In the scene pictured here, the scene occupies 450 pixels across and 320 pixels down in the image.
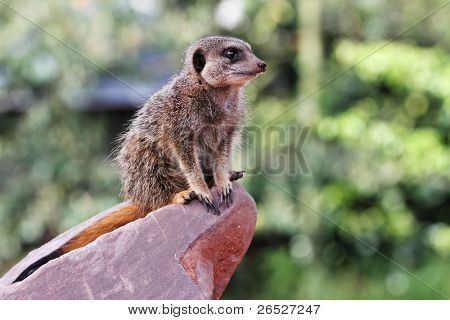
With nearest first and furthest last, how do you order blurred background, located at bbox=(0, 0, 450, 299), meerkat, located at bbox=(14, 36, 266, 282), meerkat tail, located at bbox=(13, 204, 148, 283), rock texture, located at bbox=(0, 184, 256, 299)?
rock texture, located at bbox=(0, 184, 256, 299) → meerkat tail, located at bbox=(13, 204, 148, 283) → meerkat, located at bbox=(14, 36, 266, 282) → blurred background, located at bbox=(0, 0, 450, 299)

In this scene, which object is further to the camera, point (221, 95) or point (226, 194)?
point (221, 95)

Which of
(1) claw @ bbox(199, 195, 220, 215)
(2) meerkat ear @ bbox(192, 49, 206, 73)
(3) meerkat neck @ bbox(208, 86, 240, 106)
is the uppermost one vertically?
(2) meerkat ear @ bbox(192, 49, 206, 73)

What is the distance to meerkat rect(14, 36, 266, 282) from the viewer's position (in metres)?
3.04

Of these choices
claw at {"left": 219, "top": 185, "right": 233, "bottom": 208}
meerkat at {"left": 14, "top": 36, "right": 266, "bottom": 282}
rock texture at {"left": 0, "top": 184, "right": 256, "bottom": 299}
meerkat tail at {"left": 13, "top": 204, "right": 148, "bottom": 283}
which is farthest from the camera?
meerkat at {"left": 14, "top": 36, "right": 266, "bottom": 282}

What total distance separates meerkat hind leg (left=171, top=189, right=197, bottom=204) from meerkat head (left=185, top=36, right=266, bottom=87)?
0.47m

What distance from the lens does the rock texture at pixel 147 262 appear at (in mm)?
2658

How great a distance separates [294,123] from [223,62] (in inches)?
115

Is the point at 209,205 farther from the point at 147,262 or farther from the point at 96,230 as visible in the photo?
the point at 96,230

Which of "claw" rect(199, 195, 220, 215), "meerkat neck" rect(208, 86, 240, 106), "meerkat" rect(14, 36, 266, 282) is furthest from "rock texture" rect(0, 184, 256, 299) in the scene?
"meerkat neck" rect(208, 86, 240, 106)

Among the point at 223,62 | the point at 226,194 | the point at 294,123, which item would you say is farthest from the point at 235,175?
the point at 294,123

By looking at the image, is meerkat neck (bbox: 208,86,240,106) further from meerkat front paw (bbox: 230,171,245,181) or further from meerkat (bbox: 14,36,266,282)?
meerkat front paw (bbox: 230,171,245,181)

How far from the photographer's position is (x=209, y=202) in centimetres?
289

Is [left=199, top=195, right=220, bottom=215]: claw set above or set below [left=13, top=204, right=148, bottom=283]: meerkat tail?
above
